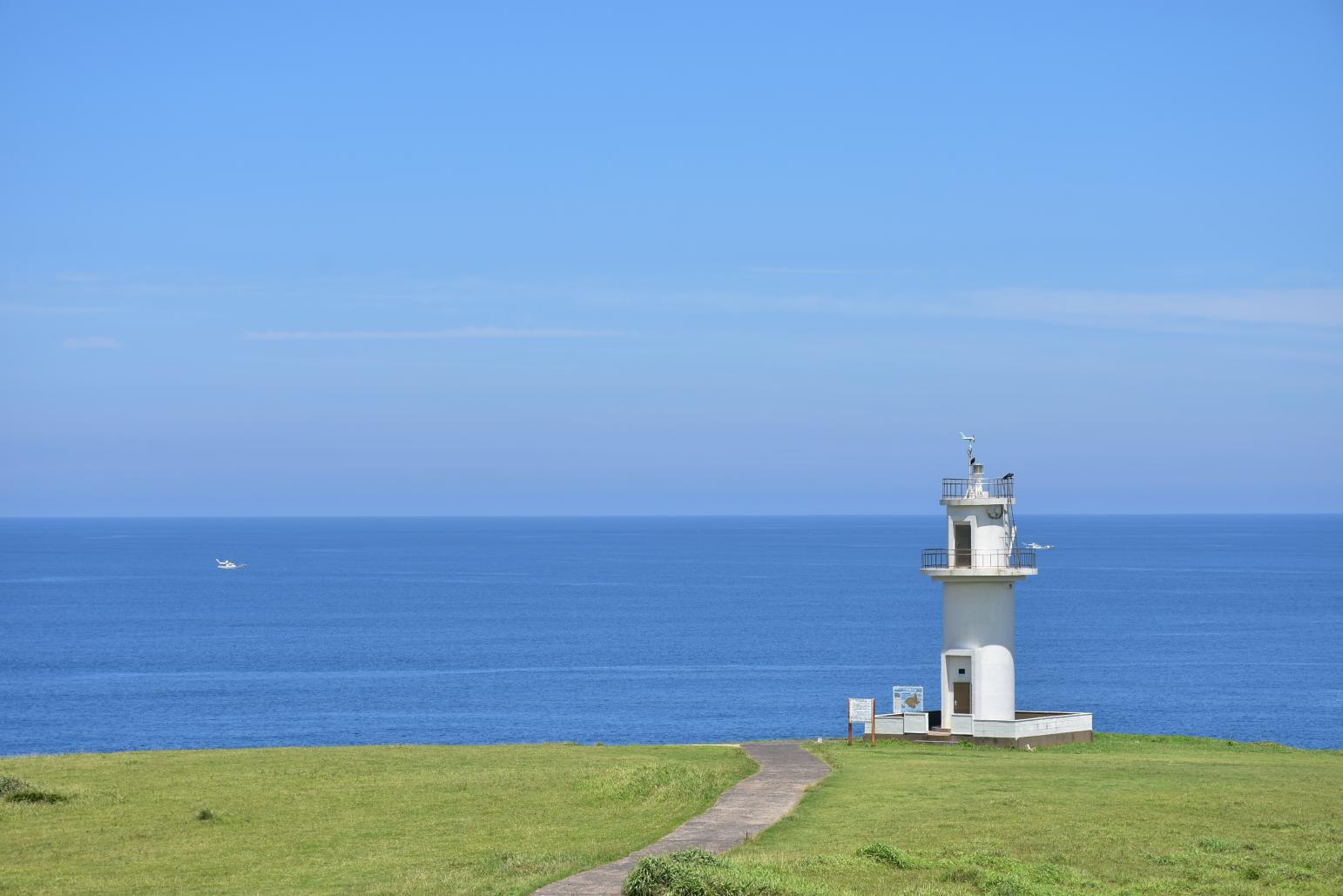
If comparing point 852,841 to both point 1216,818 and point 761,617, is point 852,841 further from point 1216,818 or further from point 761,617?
point 761,617

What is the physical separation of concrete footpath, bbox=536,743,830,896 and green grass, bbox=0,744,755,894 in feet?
1.56

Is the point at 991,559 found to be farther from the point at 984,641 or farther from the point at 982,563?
the point at 984,641

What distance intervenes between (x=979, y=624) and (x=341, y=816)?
22444 millimetres

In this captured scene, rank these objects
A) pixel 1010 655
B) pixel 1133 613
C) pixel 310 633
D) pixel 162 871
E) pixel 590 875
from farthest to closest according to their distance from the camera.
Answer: pixel 1133 613
pixel 310 633
pixel 1010 655
pixel 162 871
pixel 590 875

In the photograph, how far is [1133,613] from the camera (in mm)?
155500

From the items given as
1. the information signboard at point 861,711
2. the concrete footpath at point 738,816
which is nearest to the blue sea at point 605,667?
the information signboard at point 861,711

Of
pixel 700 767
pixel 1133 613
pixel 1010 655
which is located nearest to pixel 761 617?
pixel 1133 613

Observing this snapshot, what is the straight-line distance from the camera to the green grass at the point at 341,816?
25.1m

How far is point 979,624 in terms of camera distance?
153 ft

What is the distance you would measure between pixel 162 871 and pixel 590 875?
25.3ft

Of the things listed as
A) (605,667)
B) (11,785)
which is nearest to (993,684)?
(11,785)

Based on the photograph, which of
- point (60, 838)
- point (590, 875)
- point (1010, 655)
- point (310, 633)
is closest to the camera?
point (590, 875)

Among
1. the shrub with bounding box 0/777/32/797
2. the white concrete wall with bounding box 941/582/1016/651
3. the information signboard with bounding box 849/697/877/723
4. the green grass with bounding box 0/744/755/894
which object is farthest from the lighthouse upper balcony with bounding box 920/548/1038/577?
the shrub with bounding box 0/777/32/797

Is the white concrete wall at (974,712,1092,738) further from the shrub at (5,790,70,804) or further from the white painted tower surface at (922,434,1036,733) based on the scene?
the shrub at (5,790,70,804)
